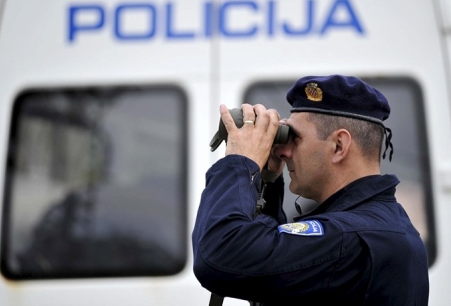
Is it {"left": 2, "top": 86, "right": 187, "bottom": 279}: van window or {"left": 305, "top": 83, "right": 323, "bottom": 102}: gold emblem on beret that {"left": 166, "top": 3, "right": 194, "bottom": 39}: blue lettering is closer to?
{"left": 2, "top": 86, "right": 187, "bottom": 279}: van window

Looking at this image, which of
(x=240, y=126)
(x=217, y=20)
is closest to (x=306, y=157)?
(x=240, y=126)

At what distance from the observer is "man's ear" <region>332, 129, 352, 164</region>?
4.84 ft

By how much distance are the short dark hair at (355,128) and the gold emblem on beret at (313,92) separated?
3cm

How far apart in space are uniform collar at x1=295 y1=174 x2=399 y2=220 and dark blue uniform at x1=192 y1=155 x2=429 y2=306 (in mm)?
55

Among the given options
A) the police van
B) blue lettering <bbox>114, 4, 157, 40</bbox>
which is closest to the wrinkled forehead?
the police van

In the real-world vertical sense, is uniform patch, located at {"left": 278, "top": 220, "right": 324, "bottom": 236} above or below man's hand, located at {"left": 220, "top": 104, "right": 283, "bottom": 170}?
below

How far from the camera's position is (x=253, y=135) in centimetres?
146

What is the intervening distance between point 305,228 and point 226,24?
1329 mm

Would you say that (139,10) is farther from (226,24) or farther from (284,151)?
(284,151)

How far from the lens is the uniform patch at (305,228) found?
1.34 m

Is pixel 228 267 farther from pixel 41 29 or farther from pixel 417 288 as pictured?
pixel 41 29

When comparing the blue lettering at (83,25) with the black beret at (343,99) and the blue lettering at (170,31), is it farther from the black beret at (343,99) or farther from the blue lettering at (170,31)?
the black beret at (343,99)

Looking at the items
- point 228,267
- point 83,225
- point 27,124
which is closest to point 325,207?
point 228,267

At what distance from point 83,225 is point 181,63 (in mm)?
704
